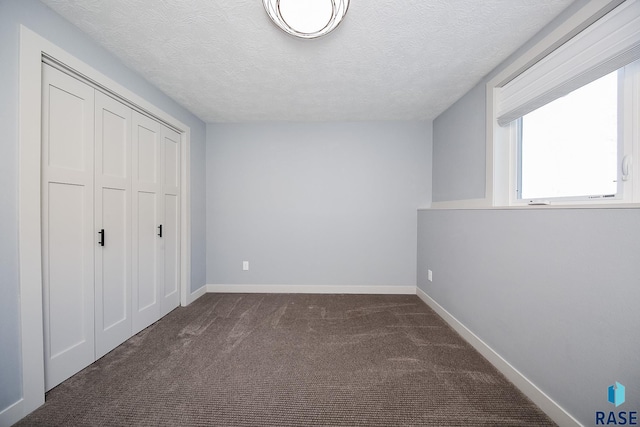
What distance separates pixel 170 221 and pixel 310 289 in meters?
2.01

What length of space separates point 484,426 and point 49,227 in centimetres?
292

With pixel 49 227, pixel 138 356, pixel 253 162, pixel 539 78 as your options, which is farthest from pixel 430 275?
pixel 49 227

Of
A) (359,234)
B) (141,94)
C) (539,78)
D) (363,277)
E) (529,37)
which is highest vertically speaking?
(529,37)

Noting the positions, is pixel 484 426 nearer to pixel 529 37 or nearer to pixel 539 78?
pixel 539 78

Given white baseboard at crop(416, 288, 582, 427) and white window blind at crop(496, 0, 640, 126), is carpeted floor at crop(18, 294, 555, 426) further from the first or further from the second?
white window blind at crop(496, 0, 640, 126)

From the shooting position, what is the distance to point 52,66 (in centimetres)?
148

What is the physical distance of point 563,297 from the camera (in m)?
1.29

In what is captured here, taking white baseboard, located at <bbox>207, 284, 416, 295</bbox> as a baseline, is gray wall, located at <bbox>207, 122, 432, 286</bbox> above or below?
above

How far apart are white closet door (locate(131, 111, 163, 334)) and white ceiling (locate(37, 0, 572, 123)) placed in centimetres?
56

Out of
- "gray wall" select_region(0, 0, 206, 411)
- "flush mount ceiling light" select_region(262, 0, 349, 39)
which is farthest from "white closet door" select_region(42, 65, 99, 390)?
"flush mount ceiling light" select_region(262, 0, 349, 39)

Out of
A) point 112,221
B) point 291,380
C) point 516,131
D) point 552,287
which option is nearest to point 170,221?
point 112,221

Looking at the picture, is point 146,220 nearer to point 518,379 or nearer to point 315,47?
point 315,47

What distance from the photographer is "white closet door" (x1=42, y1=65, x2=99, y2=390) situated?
147 cm

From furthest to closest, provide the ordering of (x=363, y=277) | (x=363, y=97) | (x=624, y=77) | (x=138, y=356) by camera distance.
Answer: (x=363, y=277)
(x=363, y=97)
(x=138, y=356)
(x=624, y=77)
